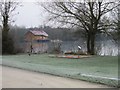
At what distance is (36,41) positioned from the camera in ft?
134

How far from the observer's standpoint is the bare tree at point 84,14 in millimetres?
30641

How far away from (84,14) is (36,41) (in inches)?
480

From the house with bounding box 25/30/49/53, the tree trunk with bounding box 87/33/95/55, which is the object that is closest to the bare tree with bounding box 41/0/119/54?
the tree trunk with bounding box 87/33/95/55

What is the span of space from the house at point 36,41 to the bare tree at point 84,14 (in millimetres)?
7988

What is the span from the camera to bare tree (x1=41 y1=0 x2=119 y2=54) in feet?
101

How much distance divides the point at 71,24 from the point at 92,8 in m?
2.95

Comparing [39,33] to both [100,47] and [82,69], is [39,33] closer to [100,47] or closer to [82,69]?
[100,47]

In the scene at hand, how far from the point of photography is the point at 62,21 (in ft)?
103

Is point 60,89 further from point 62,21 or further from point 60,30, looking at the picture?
point 60,30

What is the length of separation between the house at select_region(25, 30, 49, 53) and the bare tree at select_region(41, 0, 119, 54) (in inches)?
315

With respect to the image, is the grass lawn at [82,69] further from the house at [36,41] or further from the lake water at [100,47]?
the house at [36,41]

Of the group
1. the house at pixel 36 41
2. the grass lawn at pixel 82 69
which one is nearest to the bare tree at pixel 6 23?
the house at pixel 36 41

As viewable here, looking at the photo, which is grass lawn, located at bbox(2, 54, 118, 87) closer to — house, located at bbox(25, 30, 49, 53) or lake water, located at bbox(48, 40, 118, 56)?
lake water, located at bbox(48, 40, 118, 56)

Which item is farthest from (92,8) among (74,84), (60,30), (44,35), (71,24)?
(74,84)
